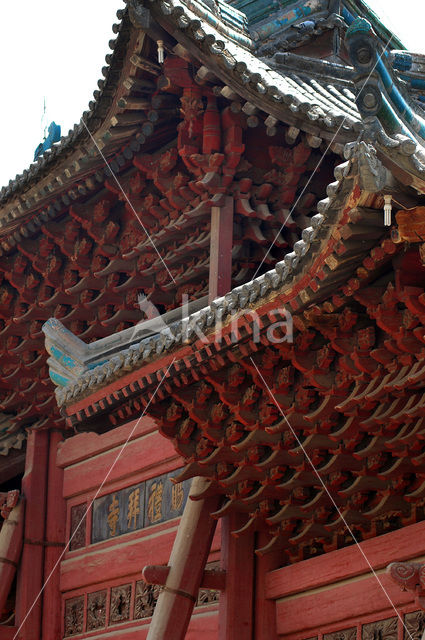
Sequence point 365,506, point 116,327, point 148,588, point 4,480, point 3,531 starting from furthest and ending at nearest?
point 4,480, point 3,531, point 116,327, point 148,588, point 365,506

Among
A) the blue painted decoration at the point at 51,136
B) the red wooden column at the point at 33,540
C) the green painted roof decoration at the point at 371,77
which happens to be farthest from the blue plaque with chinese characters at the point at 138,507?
the green painted roof decoration at the point at 371,77

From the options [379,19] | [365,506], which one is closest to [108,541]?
A: [365,506]

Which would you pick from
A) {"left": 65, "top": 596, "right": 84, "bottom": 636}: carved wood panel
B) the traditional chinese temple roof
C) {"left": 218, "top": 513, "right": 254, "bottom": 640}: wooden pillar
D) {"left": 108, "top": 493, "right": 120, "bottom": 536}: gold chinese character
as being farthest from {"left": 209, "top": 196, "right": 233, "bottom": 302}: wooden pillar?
{"left": 65, "top": 596, "right": 84, "bottom": 636}: carved wood panel

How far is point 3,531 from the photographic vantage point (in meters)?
8.96

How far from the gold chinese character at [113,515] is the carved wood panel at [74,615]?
0.62 metres

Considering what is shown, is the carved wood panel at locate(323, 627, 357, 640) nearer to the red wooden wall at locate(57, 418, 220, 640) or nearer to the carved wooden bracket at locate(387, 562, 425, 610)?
the red wooden wall at locate(57, 418, 220, 640)

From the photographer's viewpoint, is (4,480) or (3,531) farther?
(4,480)

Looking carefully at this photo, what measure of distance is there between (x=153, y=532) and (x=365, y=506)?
7.11 feet

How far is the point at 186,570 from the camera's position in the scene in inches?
264

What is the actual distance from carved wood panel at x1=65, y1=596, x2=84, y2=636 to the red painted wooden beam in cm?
196

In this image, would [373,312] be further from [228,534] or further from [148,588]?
[148,588]

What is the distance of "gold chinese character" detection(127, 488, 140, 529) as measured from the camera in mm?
8219

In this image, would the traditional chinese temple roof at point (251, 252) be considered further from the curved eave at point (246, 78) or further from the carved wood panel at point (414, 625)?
the carved wood panel at point (414, 625)

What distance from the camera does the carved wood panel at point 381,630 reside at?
5.97 m
